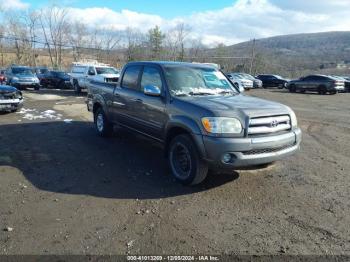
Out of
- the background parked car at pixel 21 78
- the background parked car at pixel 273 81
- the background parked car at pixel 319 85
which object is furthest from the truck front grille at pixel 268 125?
the background parked car at pixel 273 81

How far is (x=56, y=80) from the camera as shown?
26.7 m

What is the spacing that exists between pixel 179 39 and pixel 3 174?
56.7 meters

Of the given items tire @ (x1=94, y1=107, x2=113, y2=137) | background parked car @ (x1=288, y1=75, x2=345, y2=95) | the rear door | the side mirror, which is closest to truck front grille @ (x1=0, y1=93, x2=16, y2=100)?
tire @ (x1=94, y1=107, x2=113, y2=137)

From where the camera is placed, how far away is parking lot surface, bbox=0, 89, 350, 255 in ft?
12.4

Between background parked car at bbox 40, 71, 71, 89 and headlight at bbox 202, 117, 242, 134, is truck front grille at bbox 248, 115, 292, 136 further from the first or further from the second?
background parked car at bbox 40, 71, 71, 89

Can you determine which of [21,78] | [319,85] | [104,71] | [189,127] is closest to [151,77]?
[189,127]

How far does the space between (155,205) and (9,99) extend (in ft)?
32.3

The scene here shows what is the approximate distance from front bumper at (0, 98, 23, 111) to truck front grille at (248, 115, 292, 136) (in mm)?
10290

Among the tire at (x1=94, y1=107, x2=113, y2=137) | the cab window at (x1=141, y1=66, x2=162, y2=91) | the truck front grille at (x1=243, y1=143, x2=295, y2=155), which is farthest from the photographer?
the tire at (x1=94, y1=107, x2=113, y2=137)

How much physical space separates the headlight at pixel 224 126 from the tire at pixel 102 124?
401 cm

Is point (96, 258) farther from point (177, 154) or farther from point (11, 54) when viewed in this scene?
point (11, 54)

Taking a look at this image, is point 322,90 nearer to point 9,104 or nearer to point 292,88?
point 292,88

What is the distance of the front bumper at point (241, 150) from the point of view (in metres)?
4.80

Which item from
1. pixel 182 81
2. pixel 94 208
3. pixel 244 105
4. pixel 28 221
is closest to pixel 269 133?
pixel 244 105
